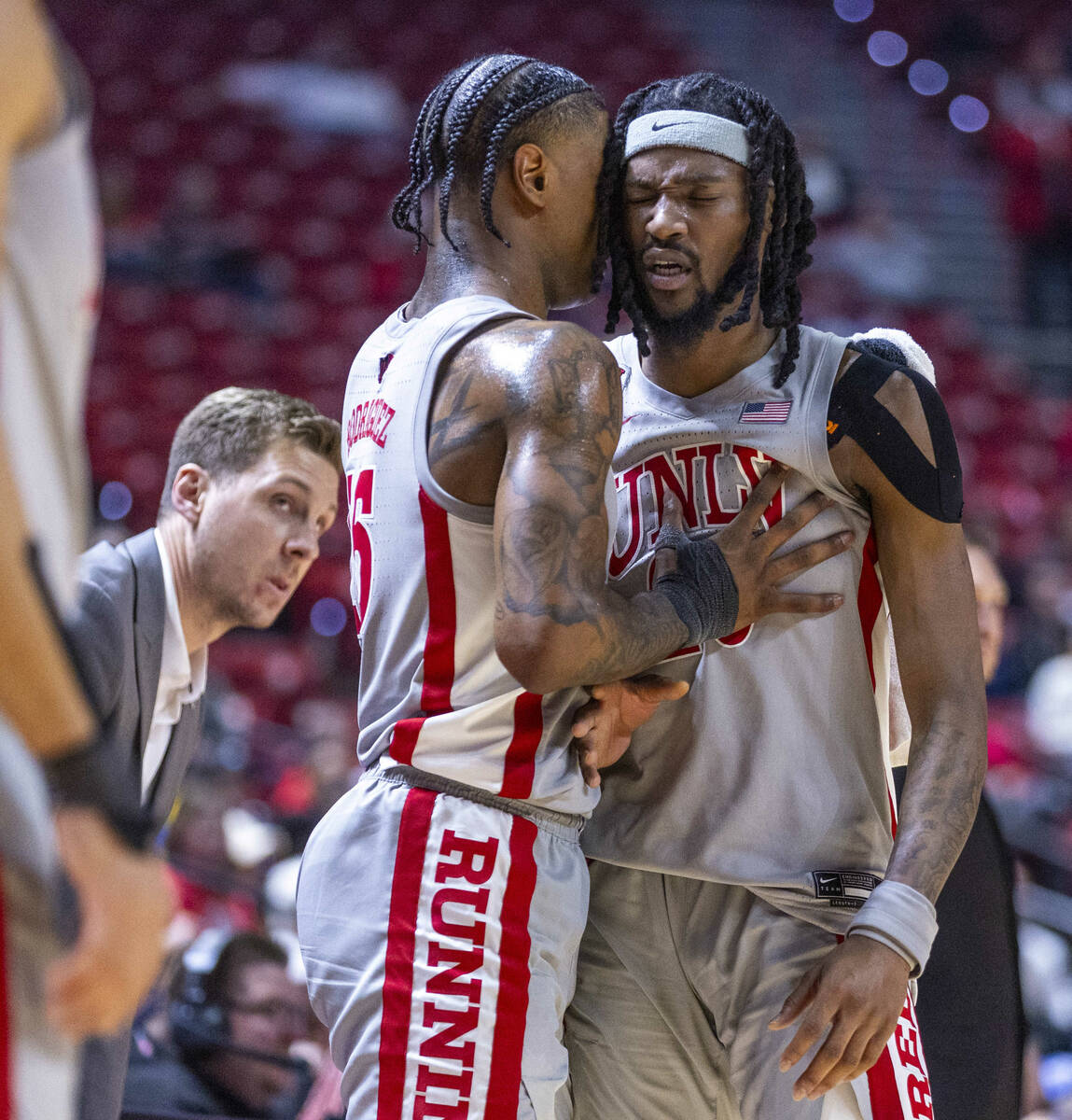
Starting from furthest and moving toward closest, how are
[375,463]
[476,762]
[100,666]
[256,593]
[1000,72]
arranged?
[1000,72]
[256,593]
[100,666]
[375,463]
[476,762]

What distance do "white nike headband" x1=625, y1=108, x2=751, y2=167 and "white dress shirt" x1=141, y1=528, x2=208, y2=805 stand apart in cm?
132

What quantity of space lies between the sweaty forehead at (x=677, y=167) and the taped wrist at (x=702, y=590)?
607mm

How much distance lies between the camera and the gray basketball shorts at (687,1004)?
80.7 inches

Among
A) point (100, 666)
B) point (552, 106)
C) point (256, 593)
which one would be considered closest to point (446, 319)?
point (552, 106)

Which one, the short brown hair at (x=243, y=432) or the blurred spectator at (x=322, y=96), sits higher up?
the blurred spectator at (x=322, y=96)

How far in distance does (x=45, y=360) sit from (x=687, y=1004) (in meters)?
1.53

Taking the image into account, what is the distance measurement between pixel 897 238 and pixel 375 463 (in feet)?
37.2

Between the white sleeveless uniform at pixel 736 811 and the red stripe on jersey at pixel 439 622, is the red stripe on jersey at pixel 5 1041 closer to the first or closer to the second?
the red stripe on jersey at pixel 439 622

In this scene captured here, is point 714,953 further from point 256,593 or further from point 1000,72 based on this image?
point 1000,72

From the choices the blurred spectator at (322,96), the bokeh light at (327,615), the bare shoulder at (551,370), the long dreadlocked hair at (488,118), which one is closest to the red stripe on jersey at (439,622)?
the bare shoulder at (551,370)

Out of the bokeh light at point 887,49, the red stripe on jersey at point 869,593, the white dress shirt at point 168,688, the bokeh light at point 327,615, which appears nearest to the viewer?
the red stripe on jersey at point 869,593

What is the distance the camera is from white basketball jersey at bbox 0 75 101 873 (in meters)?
0.96

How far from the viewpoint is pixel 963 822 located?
207cm

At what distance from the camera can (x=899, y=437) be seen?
83.2 inches
